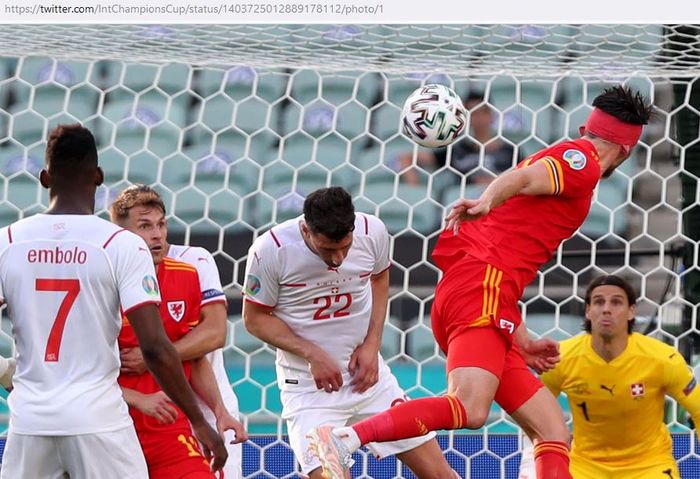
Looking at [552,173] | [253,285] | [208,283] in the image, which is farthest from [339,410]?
[552,173]

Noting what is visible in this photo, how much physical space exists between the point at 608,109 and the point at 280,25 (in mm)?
3397

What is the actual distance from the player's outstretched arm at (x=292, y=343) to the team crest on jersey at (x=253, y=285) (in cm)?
5

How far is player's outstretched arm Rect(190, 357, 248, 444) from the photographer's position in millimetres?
4562

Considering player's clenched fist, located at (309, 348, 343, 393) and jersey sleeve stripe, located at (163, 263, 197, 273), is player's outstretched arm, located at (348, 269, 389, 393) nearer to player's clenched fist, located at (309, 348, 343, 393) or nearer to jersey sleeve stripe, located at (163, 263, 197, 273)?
player's clenched fist, located at (309, 348, 343, 393)

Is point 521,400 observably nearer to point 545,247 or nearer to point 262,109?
point 545,247

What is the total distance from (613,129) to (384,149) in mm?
2962

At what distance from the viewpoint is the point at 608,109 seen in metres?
4.56

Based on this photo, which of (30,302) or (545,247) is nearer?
(30,302)

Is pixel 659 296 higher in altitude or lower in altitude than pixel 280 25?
lower

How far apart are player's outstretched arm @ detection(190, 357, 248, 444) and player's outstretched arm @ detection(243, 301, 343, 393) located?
0.28m

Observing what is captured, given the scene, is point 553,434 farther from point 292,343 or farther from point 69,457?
point 69,457

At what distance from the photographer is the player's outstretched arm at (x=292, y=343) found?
194 inches

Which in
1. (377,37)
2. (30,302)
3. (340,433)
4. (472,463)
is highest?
(377,37)

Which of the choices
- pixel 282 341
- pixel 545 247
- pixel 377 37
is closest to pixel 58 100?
pixel 377 37
